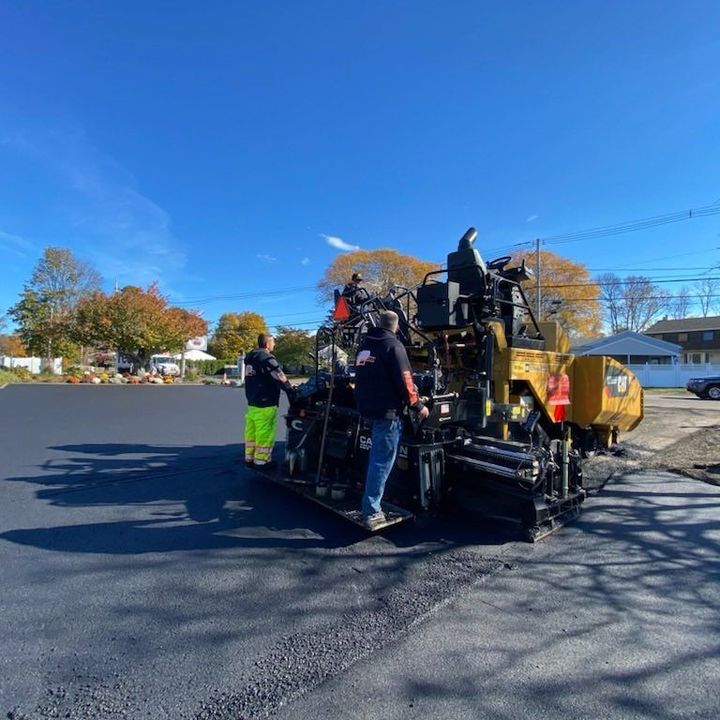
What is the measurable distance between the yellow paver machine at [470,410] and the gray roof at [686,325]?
53550 millimetres

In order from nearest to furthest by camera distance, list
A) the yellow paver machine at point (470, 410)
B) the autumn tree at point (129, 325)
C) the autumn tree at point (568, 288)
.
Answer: the yellow paver machine at point (470, 410) < the autumn tree at point (129, 325) < the autumn tree at point (568, 288)

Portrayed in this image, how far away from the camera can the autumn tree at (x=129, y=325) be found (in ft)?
104

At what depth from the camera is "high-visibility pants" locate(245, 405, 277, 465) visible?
18.9ft

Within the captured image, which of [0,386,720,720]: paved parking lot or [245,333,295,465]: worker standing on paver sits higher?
[245,333,295,465]: worker standing on paver

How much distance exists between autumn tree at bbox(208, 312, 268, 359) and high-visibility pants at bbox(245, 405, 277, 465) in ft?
182

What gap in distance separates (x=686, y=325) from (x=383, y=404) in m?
58.9

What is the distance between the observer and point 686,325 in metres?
51.6

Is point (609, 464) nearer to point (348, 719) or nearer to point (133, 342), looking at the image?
point (348, 719)

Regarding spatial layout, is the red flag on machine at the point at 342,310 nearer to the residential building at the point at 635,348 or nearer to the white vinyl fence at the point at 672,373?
the white vinyl fence at the point at 672,373

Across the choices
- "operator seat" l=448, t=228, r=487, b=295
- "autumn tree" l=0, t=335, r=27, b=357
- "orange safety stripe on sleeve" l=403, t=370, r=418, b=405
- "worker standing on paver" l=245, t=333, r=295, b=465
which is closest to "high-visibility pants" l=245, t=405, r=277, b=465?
"worker standing on paver" l=245, t=333, r=295, b=465

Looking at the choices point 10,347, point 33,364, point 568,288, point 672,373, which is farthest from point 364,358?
point 10,347

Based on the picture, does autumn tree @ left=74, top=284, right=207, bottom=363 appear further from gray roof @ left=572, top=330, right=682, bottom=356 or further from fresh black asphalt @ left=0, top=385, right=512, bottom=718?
gray roof @ left=572, top=330, right=682, bottom=356

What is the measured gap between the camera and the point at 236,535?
4.13 metres

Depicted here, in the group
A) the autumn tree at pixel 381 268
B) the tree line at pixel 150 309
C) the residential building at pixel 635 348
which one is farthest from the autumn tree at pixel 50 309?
the residential building at pixel 635 348
